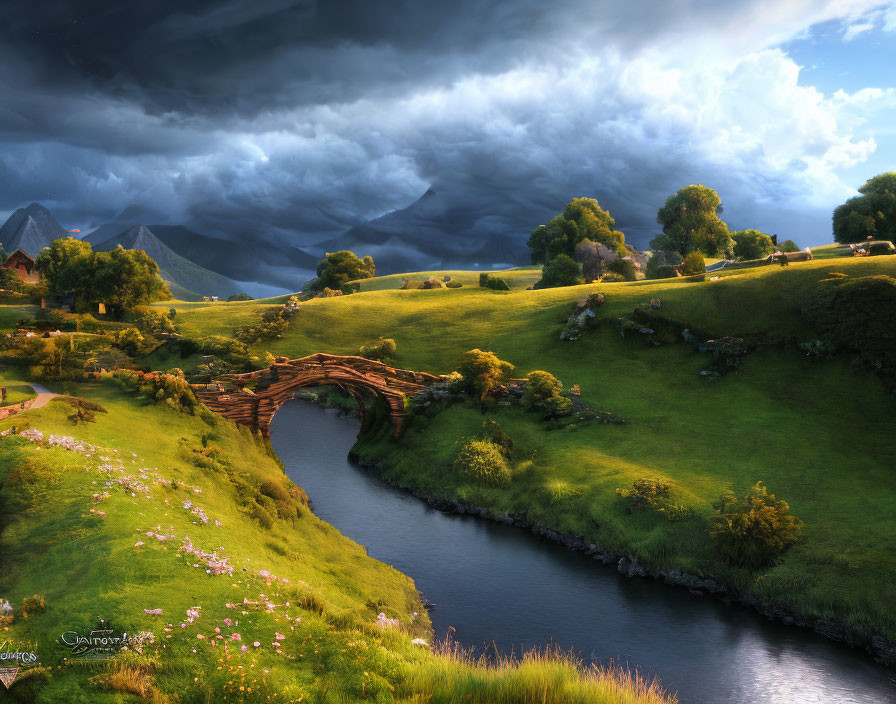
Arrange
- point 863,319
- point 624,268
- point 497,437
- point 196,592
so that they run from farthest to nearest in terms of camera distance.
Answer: point 624,268
point 863,319
point 497,437
point 196,592

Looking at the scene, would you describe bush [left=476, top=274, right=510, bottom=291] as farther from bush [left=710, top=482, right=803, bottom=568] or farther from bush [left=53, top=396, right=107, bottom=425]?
bush [left=53, top=396, right=107, bottom=425]

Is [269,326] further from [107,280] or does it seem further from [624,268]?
[624,268]

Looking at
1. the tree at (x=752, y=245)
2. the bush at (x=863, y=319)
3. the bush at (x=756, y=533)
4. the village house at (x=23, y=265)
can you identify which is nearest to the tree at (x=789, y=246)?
the tree at (x=752, y=245)

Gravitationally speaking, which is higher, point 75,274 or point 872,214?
point 872,214

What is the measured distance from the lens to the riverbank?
26198 millimetres

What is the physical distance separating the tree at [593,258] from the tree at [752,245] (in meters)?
25.2

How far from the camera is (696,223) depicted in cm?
11181

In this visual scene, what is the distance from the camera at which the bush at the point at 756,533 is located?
3097cm

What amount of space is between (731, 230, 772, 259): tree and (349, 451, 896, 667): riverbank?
92662mm

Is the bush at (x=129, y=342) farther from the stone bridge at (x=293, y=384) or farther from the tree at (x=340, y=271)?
the tree at (x=340, y=271)

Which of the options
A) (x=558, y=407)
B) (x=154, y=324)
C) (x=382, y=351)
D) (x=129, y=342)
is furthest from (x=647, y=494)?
(x=154, y=324)

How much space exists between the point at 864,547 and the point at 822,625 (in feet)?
17.2

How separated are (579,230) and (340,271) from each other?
53855 mm

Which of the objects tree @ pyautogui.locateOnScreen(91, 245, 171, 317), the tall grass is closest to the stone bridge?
the tall grass
